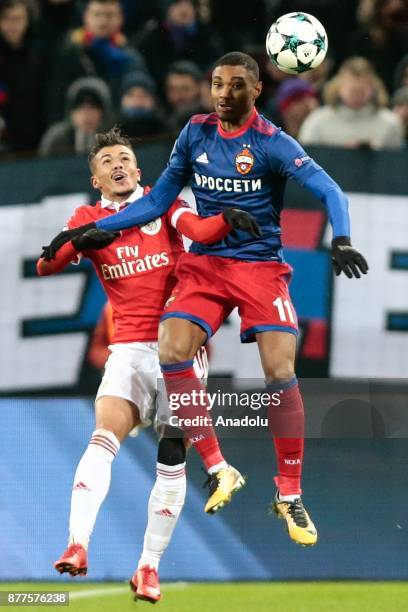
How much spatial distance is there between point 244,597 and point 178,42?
554cm

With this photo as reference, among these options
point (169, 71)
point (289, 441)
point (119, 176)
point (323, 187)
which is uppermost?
point (323, 187)

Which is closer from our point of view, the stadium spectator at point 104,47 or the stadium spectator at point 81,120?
the stadium spectator at point 81,120

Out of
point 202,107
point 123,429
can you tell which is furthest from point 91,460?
point 202,107

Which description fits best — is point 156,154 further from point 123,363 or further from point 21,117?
point 123,363

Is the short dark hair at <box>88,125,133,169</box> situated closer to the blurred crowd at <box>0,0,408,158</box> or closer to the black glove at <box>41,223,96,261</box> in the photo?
the black glove at <box>41,223,96,261</box>

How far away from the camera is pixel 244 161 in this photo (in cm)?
808

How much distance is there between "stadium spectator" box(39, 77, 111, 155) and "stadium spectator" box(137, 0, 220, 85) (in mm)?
1315

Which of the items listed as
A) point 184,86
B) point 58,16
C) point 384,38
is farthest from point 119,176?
point 58,16

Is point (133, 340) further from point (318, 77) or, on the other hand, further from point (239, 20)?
point (239, 20)

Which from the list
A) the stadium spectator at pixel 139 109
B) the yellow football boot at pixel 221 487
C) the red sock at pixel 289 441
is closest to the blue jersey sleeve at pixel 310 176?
the red sock at pixel 289 441

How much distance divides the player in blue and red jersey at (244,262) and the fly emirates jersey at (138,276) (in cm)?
30

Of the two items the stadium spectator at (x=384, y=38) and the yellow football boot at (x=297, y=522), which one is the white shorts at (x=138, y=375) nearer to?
the yellow football boot at (x=297, y=522)

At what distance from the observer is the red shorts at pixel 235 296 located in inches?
320

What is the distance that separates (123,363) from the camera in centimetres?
841
